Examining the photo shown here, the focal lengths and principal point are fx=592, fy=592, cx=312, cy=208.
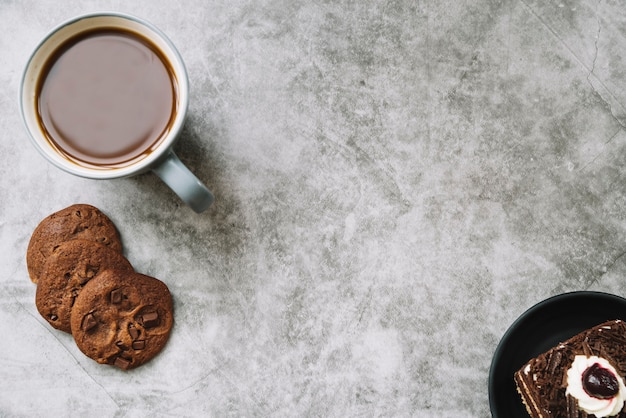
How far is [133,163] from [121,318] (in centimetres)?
45

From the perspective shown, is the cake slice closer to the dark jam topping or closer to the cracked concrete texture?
the dark jam topping

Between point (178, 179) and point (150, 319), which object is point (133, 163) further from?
point (150, 319)

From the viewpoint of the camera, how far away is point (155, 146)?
1454 millimetres

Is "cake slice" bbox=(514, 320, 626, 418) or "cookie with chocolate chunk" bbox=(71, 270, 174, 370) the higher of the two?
"cake slice" bbox=(514, 320, 626, 418)

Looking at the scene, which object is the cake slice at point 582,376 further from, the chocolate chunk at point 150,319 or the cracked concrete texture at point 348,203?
the chocolate chunk at point 150,319

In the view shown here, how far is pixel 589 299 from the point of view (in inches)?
61.4

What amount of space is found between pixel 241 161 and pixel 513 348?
3.01 feet

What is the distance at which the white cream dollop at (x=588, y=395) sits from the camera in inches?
55.8

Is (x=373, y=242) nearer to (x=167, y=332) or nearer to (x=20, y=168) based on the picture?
(x=167, y=332)

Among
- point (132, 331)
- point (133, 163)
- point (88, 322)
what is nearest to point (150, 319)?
point (132, 331)

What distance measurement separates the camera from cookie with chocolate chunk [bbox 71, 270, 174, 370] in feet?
5.19

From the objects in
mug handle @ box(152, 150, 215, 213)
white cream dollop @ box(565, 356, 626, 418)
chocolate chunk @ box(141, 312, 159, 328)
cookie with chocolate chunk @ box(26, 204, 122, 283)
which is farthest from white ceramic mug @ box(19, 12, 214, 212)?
white cream dollop @ box(565, 356, 626, 418)

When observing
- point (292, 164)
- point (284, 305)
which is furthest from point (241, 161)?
point (284, 305)

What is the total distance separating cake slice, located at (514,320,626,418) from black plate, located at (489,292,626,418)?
0.20 feet
